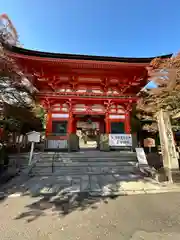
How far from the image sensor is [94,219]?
2477 millimetres

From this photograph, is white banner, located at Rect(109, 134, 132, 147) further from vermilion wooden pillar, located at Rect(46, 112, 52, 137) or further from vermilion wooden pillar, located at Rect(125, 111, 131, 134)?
vermilion wooden pillar, located at Rect(46, 112, 52, 137)

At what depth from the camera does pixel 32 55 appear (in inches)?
328

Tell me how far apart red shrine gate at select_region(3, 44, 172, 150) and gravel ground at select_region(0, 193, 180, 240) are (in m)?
5.59

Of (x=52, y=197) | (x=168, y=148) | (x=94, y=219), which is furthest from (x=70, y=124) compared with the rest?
(x=94, y=219)

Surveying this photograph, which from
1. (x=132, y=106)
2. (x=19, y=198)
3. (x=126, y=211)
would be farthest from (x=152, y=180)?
(x=132, y=106)

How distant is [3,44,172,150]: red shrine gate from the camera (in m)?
8.52

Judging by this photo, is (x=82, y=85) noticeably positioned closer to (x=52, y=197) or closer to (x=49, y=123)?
(x=49, y=123)

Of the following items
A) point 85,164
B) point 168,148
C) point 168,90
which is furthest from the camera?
point 85,164

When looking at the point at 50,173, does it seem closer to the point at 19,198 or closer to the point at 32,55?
the point at 19,198

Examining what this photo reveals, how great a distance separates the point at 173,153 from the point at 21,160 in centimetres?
719

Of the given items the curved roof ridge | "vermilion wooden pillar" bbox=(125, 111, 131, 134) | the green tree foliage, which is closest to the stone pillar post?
the green tree foliage

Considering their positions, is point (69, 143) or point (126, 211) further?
point (69, 143)

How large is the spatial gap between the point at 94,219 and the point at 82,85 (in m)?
8.94

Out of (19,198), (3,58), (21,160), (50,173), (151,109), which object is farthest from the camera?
(151,109)
